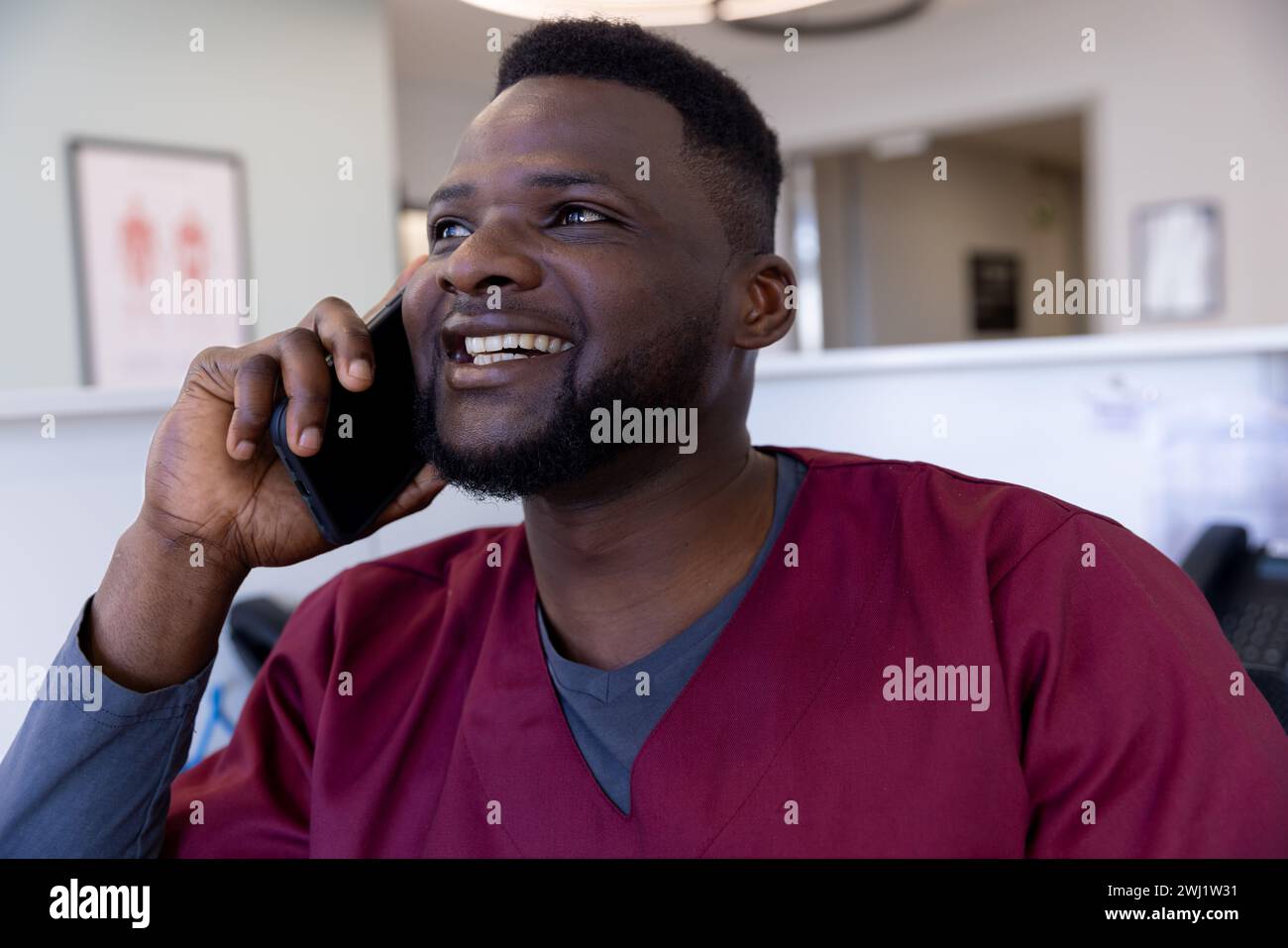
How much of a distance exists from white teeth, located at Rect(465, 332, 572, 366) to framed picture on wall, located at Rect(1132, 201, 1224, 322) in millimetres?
3459

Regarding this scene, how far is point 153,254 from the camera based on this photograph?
8.02ft

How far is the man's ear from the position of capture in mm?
795

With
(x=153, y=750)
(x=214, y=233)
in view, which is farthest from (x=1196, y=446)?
(x=214, y=233)

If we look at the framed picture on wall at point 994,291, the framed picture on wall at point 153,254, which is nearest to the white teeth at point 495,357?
the framed picture on wall at point 153,254

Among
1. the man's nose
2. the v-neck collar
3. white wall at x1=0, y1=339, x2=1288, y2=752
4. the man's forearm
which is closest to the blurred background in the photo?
white wall at x1=0, y1=339, x2=1288, y2=752

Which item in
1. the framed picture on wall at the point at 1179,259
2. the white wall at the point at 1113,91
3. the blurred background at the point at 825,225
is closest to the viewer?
the blurred background at the point at 825,225

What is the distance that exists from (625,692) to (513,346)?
247 millimetres

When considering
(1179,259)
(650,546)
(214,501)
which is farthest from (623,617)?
(1179,259)

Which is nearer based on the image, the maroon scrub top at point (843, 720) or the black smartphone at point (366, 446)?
the maroon scrub top at point (843, 720)

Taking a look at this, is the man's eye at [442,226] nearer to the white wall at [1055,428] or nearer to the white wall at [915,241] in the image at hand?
the white wall at [1055,428]

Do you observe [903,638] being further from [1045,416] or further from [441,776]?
[1045,416]

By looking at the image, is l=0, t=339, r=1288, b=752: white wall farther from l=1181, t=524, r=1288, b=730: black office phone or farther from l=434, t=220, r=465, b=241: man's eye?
l=434, t=220, r=465, b=241: man's eye

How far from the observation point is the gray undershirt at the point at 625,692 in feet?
2.24
